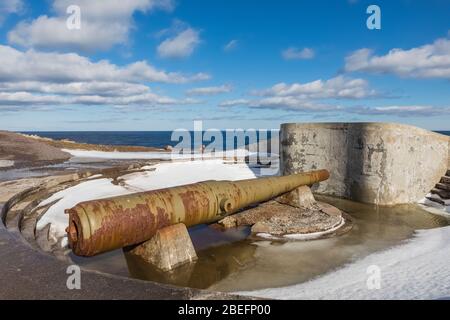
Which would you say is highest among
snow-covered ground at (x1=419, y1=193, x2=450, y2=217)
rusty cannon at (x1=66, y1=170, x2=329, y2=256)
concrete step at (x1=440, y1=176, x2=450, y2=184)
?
rusty cannon at (x1=66, y1=170, x2=329, y2=256)

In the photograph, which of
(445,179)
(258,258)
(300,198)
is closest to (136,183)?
(300,198)

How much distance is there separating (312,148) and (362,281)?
7869 mm

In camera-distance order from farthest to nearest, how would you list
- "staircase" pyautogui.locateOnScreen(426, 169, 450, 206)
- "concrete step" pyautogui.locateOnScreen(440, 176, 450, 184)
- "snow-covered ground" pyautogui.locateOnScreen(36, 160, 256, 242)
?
"concrete step" pyautogui.locateOnScreen(440, 176, 450, 184)
"staircase" pyautogui.locateOnScreen(426, 169, 450, 206)
"snow-covered ground" pyautogui.locateOnScreen(36, 160, 256, 242)

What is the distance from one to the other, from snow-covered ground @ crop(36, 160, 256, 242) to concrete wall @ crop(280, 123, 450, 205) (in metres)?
3.83

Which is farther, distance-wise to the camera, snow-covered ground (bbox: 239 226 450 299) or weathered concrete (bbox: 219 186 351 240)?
weathered concrete (bbox: 219 186 351 240)

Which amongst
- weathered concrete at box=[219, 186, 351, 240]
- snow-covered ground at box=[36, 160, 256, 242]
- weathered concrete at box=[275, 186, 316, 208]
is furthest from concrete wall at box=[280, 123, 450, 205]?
snow-covered ground at box=[36, 160, 256, 242]

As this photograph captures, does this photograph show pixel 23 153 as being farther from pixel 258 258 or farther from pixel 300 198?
pixel 258 258

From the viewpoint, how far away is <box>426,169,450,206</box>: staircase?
10.7 m

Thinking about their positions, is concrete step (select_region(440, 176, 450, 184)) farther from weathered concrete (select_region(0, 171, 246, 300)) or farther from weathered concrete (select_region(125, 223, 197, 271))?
weathered concrete (select_region(0, 171, 246, 300))

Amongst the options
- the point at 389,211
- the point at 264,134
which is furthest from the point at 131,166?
the point at 264,134

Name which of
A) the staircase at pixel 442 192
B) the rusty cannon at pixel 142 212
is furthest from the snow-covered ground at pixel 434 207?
the rusty cannon at pixel 142 212

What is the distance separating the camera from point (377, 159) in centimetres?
1064

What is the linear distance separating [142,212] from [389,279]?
153 inches
